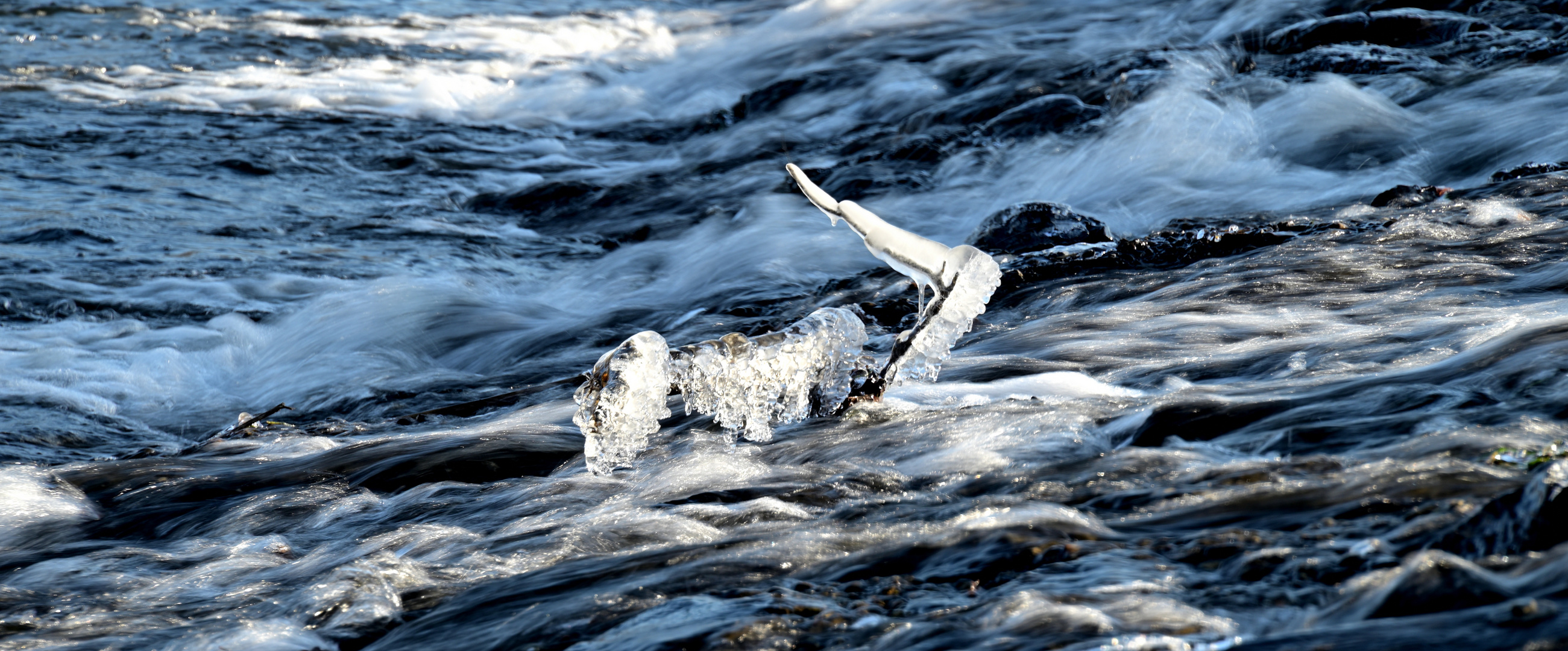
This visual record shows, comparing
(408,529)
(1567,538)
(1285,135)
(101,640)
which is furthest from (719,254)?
(1567,538)

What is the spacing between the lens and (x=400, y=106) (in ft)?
38.5

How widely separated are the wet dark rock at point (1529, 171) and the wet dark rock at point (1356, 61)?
2.34 metres

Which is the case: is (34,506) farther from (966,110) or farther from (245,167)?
(966,110)

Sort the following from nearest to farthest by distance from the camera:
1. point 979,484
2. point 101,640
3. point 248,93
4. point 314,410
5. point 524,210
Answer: point 101,640
point 979,484
point 314,410
point 524,210
point 248,93

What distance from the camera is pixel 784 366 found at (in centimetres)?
362

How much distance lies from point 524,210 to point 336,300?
234 cm

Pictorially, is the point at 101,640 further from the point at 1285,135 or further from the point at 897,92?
the point at 897,92

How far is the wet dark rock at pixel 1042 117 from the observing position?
884 cm

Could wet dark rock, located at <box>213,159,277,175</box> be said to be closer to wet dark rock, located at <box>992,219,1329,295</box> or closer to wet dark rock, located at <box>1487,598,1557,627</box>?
wet dark rock, located at <box>992,219,1329,295</box>

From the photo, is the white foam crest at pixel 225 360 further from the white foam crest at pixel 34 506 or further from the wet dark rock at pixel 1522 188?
the wet dark rock at pixel 1522 188

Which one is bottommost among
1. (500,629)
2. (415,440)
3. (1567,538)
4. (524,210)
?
(524,210)

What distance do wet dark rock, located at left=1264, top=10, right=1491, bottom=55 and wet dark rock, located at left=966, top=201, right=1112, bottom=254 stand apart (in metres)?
3.78

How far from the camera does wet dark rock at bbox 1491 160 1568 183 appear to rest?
19.8ft

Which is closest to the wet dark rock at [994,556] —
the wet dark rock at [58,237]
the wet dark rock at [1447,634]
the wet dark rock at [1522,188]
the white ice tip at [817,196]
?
the wet dark rock at [1447,634]
